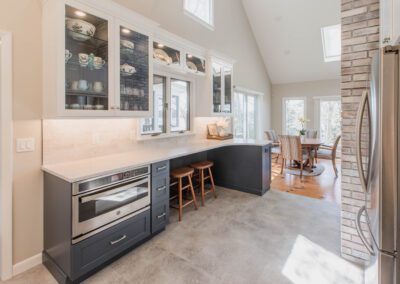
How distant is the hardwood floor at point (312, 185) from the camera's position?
4094 millimetres

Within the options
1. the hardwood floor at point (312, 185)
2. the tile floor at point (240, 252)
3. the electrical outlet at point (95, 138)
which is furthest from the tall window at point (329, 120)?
the electrical outlet at point (95, 138)

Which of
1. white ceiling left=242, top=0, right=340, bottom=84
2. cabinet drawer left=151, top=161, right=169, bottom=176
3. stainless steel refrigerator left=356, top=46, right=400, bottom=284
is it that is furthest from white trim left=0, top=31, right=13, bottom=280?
white ceiling left=242, top=0, right=340, bottom=84

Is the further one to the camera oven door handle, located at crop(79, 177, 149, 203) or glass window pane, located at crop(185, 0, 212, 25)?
glass window pane, located at crop(185, 0, 212, 25)

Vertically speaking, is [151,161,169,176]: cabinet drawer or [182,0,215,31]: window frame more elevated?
[182,0,215,31]: window frame

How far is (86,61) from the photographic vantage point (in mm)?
2199

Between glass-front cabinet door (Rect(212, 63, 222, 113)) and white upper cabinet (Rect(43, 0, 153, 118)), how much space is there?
1.70 metres

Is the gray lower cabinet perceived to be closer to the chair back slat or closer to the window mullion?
the window mullion

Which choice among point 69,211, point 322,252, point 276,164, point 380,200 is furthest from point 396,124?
point 276,164

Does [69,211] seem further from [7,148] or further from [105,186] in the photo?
[7,148]

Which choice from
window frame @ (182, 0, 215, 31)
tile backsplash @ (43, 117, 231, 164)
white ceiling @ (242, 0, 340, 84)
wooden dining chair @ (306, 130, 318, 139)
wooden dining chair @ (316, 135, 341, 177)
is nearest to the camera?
tile backsplash @ (43, 117, 231, 164)

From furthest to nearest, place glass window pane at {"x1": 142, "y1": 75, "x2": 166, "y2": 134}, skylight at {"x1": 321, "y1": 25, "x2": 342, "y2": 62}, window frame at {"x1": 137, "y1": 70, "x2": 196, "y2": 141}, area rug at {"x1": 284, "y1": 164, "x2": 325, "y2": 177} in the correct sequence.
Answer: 1. skylight at {"x1": 321, "y1": 25, "x2": 342, "y2": 62}
2. area rug at {"x1": 284, "y1": 164, "x2": 325, "y2": 177}
3. glass window pane at {"x1": 142, "y1": 75, "x2": 166, "y2": 134}
4. window frame at {"x1": 137, "y1": 70, "x2": 196, "y2": 141}

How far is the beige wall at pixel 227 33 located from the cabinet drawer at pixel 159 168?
7.13 feet

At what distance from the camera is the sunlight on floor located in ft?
6.37

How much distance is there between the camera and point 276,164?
21.6 feet
